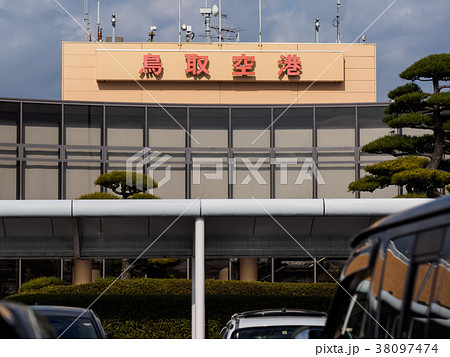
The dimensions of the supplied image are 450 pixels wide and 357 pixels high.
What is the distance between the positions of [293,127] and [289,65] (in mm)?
6252

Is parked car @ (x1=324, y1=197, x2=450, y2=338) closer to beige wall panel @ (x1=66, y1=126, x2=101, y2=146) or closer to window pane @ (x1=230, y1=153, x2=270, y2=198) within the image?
window pane @ (x1=230, y1=153, x2=270, y2=198)

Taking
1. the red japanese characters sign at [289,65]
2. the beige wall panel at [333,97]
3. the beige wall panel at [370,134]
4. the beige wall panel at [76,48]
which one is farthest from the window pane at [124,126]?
the beige wall panel at [333,97]

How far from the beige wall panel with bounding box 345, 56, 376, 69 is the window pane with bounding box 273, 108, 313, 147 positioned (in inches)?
286

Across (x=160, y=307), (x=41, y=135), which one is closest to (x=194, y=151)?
(x=41, y=135)

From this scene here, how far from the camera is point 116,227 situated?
48.5 feet

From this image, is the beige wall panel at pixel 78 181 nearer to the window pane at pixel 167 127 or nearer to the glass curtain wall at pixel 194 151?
the glass curtain wall at pixel 194 151

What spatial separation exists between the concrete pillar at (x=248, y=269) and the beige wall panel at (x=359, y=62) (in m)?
12.0

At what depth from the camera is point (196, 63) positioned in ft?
108

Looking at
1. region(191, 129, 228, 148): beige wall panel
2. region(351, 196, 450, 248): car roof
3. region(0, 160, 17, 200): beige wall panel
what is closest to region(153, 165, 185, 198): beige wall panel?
region(191, 129, 228, 148): beige wall panel

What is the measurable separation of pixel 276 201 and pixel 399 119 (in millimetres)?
5541

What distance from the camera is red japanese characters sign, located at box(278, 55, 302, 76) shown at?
108 ft

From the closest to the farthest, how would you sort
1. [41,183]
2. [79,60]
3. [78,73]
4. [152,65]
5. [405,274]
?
[405,274], [41,183], [152,65], [78,73], [79,60]

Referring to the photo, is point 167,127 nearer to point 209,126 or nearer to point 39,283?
point 209,126

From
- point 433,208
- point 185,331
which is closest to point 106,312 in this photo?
point 185,331
